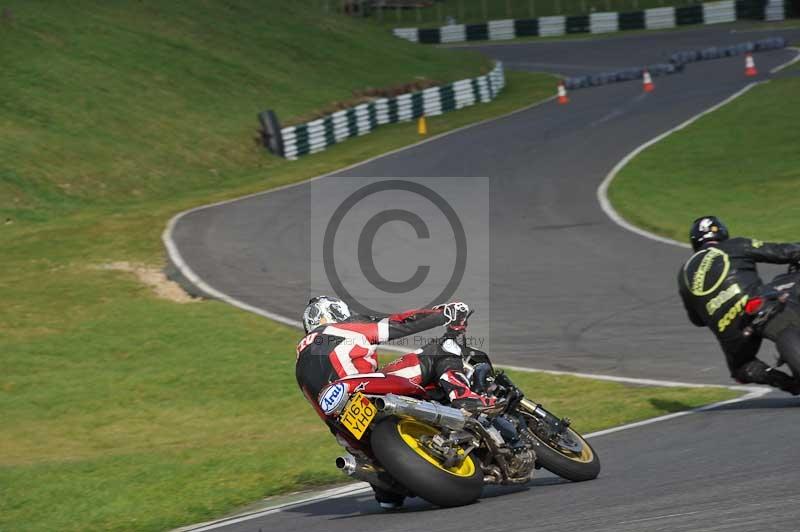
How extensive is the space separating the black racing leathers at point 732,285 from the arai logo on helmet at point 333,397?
155 inches

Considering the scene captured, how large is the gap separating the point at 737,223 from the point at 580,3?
4481cm

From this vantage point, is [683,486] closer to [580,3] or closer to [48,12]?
[48,12]

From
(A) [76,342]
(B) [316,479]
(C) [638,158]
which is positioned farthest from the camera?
(C) [638,158]

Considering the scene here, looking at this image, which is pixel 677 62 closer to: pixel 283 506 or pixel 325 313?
pixel 283 506

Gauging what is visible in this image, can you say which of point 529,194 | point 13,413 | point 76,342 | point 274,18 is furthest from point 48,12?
point 13,413

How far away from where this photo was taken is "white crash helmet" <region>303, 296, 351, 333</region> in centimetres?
789

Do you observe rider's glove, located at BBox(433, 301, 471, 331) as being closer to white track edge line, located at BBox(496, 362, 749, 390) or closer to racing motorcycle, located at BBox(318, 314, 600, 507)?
racing motorcycle, located at BBox(318, 314, 600, 507)

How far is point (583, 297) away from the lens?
1656 cm

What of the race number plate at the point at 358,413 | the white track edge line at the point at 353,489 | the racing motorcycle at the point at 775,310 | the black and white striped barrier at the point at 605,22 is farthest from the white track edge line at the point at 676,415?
the black and white striped barrier at the point at 605,22

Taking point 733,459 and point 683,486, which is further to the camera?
point 733,459

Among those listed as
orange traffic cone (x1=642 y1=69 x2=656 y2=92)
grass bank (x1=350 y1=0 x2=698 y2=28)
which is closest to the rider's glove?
orange traffic cone (x1=642 y1=69 x2=656 y2=92)

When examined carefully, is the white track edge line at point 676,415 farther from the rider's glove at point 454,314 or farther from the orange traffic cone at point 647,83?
the orange traffic cone at point 647,83

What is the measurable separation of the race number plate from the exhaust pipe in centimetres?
8

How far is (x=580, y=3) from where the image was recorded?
206 feet
